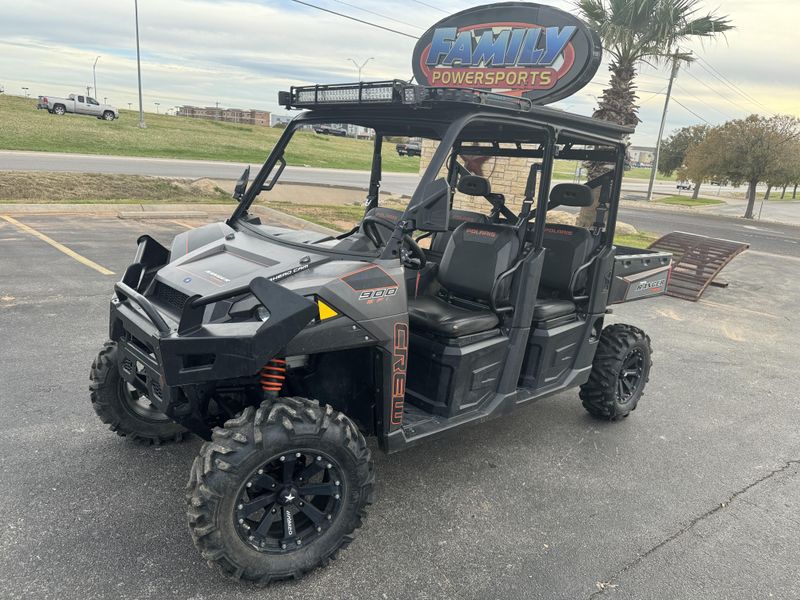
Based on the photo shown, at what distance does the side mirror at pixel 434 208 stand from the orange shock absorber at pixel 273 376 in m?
0.94

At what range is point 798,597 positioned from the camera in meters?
2.93

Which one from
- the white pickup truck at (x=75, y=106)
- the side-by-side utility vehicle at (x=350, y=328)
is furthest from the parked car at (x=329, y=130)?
the white pickup truck at (x=75, y=106)

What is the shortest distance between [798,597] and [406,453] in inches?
87.6

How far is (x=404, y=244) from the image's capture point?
3.12 m

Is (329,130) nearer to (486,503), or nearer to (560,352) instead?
(560,352)

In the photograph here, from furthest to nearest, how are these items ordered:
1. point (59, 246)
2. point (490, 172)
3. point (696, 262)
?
1. point (696, 262)
2. point (59, 246)
3. point (490, 172)

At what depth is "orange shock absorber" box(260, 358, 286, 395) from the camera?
9.14ft

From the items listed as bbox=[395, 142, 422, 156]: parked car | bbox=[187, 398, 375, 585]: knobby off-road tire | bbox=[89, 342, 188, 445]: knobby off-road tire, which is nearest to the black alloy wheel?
bbox=[187, 398, 375, 585]: knobby off-road tire

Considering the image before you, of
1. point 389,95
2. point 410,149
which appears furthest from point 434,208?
point 410,149

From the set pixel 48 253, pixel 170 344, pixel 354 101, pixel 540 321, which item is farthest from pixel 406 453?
pixel 48 253

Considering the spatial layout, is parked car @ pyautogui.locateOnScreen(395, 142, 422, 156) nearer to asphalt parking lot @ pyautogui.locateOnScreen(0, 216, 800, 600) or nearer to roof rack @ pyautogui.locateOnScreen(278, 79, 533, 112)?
roof rack @ pyautogui.locateOnScreen(278, 79, 533, 112)

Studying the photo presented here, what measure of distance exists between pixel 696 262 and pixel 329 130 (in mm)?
8318

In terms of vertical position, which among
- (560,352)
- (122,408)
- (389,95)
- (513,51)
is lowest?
(122,408)

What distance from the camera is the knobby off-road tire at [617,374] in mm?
4562
